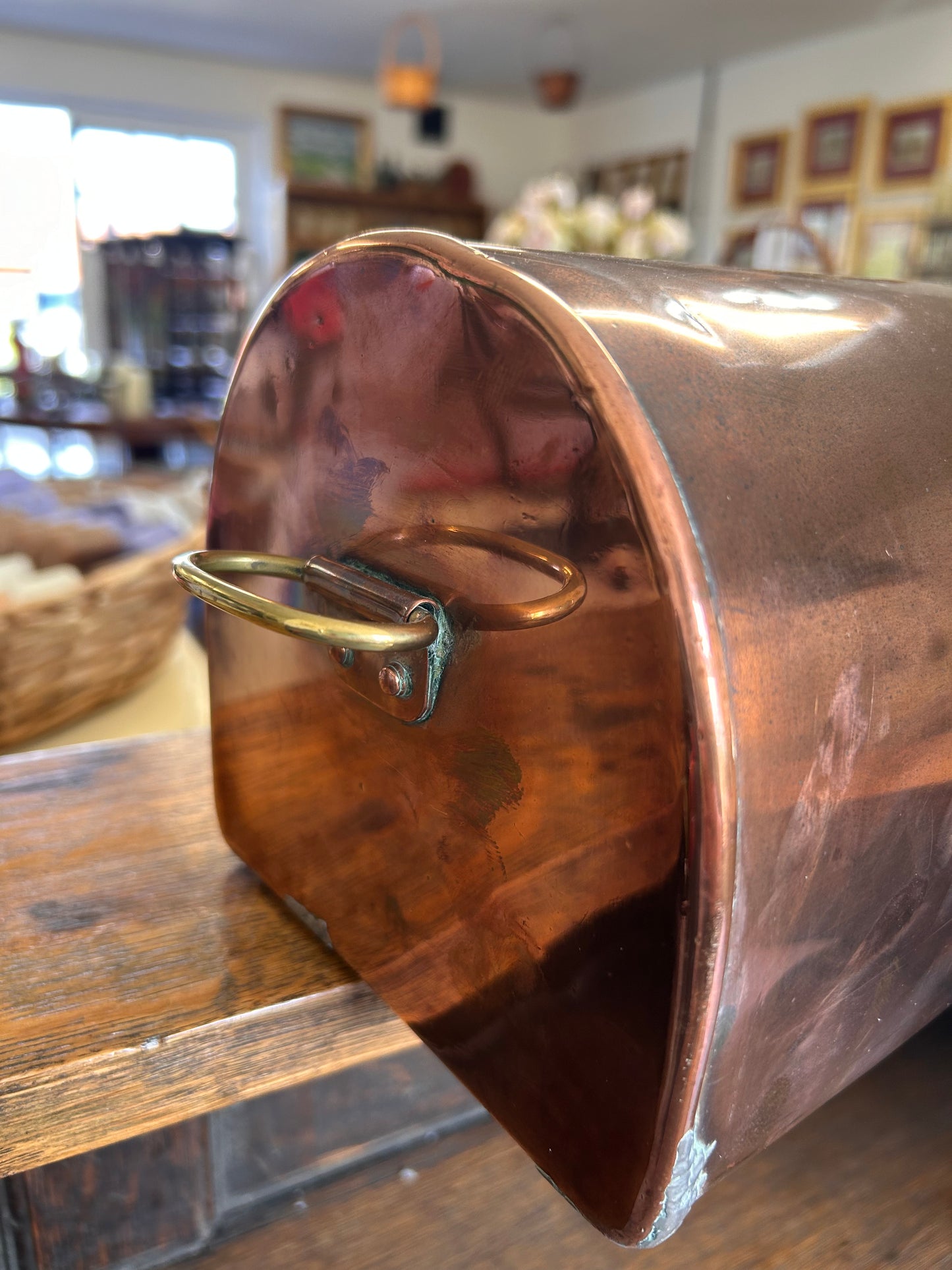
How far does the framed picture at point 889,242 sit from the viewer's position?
4.54 metres

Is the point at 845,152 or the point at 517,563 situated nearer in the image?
the point at 517,563

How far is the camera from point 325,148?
235 inches

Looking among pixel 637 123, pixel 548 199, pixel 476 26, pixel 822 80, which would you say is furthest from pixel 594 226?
pixel 637 123

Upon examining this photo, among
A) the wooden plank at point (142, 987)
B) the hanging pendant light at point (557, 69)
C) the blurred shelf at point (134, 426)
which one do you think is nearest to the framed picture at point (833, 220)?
the hanging pendant light at point (557, 69)

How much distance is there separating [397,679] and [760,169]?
5.89 meters

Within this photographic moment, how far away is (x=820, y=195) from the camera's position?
5000 millimetres

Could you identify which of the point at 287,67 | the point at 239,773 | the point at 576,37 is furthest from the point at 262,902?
the point at 287,67

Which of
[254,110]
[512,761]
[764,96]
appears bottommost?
[512,761]

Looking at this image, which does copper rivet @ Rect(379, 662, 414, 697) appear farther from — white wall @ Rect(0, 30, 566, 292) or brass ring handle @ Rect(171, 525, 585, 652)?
white wall @ Rect(0, 30, 566, 292)

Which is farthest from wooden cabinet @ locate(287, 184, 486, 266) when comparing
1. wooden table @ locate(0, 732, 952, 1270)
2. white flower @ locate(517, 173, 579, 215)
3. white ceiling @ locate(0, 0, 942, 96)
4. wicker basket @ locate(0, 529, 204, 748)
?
wooden table @ locate(0, 732, 952, 1270)

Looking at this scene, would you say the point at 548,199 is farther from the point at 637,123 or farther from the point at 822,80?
the point at 637,123

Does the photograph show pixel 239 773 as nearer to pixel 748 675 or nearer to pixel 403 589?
pixel 403 589

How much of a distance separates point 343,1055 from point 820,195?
558cm

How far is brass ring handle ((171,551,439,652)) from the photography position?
28cm
